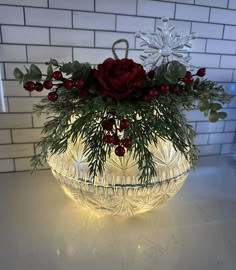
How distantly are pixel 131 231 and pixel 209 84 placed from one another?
352 mm

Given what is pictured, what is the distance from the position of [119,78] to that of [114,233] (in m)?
0.34

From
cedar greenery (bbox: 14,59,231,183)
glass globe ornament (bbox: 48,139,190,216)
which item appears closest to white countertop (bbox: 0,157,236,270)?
glass globe ornament (bbox: 48,139,190,216)

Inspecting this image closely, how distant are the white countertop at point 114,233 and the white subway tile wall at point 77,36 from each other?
0.18m

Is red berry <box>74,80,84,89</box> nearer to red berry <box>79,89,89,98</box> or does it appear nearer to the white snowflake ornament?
red berry <box>79,89,89,98</box>

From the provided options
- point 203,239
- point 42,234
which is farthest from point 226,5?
point 42,234

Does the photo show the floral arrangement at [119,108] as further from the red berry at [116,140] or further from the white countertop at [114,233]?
the white countertop at [114,233]

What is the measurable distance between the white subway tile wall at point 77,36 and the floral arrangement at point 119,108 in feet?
0.87

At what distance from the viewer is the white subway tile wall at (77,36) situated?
641 mm

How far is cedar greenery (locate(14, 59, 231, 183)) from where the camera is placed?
15.7 inches

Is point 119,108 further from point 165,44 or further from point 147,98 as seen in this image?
point 165,44

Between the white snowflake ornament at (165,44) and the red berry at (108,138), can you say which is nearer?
the red berry at (108,138)

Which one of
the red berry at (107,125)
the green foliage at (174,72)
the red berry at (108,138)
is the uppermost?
the green foliage at (174,72)

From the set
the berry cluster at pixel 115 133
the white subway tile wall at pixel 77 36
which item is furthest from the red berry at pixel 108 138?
the white subway tile wall at pixel 77 36

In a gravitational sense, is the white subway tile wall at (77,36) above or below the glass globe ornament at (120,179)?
above
